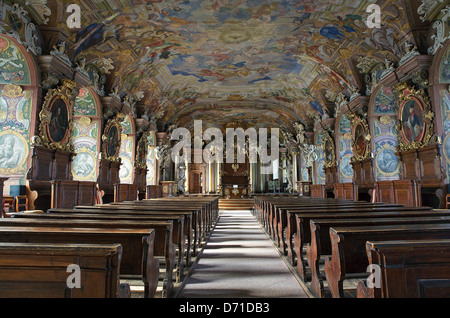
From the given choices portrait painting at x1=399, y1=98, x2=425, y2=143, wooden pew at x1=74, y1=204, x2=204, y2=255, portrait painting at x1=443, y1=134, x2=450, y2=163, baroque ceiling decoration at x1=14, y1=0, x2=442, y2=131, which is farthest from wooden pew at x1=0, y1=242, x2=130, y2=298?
portrait painting at x1=399, y1=98, x2=425, y2=143

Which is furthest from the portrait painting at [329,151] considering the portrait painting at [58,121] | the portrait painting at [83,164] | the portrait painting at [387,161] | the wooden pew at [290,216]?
the portrait painting at [58,121]

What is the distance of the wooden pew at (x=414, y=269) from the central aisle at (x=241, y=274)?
1671mm

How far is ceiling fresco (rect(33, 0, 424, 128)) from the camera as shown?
30.0 feet

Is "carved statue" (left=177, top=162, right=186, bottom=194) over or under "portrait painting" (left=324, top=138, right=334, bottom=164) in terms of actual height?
under

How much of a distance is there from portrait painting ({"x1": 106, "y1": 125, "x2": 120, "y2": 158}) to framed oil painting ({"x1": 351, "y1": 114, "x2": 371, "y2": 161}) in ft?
34.7

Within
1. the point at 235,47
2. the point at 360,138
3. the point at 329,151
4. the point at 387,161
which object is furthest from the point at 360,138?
the point at 235,47

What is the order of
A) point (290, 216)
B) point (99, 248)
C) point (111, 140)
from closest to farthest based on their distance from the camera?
point (99, 248)
point (290, 216)
point (111, 140)

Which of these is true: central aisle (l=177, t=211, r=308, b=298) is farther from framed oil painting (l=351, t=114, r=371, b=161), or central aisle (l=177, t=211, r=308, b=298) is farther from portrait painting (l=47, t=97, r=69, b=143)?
framed oil painting (l=351, t=114, r=371, b=161)

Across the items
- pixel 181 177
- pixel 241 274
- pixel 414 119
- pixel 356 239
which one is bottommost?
pixel 241 274

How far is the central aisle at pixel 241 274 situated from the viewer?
129 inches

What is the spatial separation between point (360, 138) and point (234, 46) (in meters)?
6.85

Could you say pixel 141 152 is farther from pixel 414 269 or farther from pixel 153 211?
pixel 414 269

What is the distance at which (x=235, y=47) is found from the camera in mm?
12266
